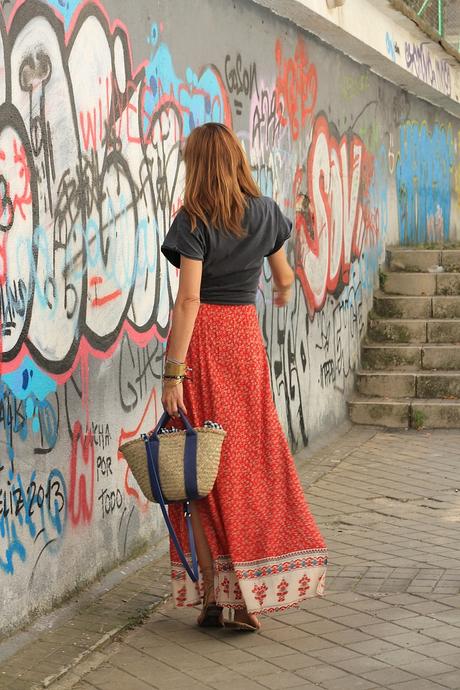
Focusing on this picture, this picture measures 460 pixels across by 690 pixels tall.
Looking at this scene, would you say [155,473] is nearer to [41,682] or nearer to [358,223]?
[41,682]

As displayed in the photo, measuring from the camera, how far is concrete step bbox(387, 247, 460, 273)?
11898mm

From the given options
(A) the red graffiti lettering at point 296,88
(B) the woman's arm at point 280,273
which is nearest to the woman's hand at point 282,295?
(B) the woman's arm at point 280,273

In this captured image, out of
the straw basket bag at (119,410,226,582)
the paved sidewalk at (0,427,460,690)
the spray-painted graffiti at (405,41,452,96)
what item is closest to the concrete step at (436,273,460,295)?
the spray-painted graffiti at (405,41,452,96)

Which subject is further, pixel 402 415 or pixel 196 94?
pixel 402 415

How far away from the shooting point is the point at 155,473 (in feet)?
14.9

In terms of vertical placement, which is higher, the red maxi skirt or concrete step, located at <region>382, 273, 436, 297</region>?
concrete step, located at <region>382, 273, 436, 297</region>

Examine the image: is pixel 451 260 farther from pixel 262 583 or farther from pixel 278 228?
pixel 262 583

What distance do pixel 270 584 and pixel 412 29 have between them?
8.17 m

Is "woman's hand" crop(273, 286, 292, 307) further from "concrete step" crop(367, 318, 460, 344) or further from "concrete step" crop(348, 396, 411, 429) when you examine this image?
"concrete step" crop(367, 318, 460, 344)

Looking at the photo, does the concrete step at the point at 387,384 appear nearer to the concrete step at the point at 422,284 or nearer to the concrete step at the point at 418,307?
the concrete step at the point at 418,307

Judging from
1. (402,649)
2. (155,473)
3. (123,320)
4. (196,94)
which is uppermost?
(196,94)

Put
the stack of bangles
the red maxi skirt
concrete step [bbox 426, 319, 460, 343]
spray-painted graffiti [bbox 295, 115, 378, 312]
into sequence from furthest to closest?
1. concrete step [bbox 426, 319, 460, 343]
2. spray-painted graffiti [bbox 295, 115, 378, 312]
3. the red maxi skirt
4. the stack of bangles

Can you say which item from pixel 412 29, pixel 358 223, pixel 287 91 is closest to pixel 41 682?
pixel 287 91

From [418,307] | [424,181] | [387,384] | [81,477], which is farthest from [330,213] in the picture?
[81,477]
